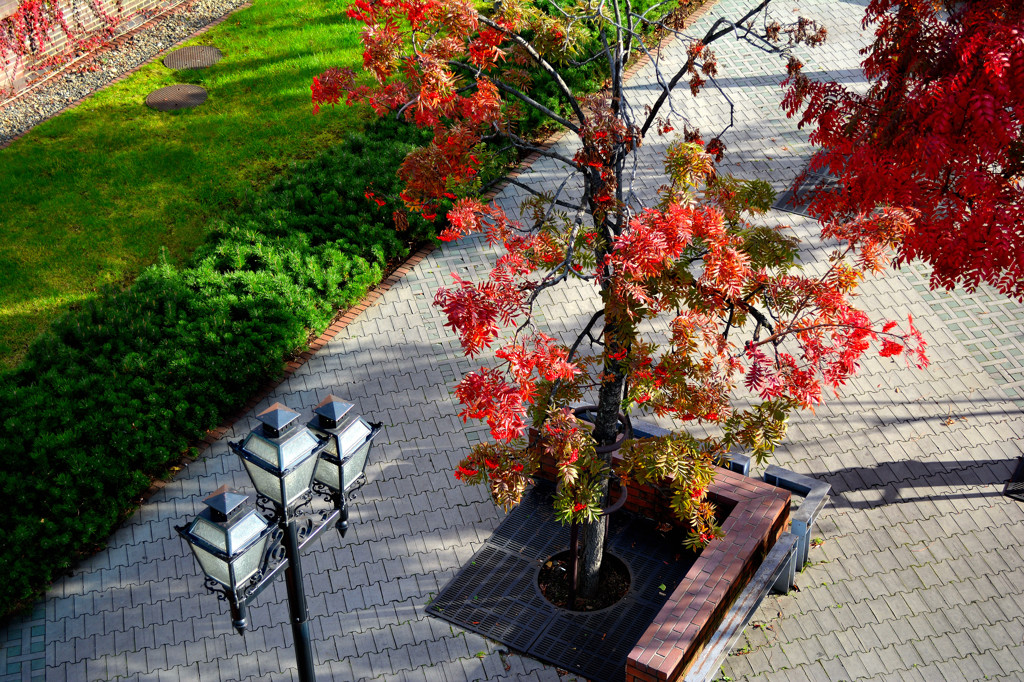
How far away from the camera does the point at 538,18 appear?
6.48 m

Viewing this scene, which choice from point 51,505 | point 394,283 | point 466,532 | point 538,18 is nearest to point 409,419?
point 466,532

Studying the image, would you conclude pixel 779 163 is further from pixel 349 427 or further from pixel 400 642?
pixel 349 427

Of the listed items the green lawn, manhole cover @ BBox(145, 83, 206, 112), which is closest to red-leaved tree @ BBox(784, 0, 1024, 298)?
the green lawn

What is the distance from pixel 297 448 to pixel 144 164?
992cm

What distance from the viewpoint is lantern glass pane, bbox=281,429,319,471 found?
4340 millimetres

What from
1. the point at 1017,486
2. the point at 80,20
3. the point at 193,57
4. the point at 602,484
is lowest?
the point at 1017,486

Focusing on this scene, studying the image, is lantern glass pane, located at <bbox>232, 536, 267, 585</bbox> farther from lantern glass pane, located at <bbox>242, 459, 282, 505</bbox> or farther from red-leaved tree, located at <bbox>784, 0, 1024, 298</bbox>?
red-leaved tree, located at <bbox>784, 0, 1024, 298</bbox>

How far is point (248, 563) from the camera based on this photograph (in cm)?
438

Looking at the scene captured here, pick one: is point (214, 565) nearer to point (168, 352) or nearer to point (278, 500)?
point (278, 500)

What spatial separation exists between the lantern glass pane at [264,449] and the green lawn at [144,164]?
22.9 feet

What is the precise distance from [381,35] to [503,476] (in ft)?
9.10

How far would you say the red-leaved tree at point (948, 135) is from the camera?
562cm

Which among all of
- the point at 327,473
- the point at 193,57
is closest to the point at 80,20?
the point at 193,57

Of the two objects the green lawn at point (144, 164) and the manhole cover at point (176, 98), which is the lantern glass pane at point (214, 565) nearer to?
the green lawn at point (144, 164)
